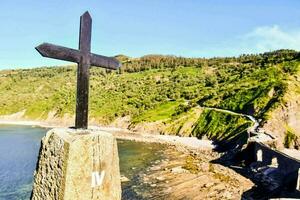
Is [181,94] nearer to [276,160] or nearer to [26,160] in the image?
[26,160]

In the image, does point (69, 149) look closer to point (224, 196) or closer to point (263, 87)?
point (224, 196)

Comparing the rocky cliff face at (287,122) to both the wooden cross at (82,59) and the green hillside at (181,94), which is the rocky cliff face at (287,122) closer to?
the green hillside at (181,94)

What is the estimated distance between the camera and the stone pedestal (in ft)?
24.3

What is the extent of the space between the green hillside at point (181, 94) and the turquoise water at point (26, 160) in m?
16.5

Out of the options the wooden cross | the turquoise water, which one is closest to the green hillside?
the turquoise water

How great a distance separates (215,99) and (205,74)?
Result: 4814cm

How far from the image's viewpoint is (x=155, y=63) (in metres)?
195

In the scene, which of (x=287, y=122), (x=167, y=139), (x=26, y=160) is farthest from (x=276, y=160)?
(x=167, y=139)

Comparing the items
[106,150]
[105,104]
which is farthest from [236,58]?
[106,150]

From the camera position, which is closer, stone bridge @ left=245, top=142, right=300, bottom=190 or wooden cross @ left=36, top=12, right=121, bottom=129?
wooden cross @ left=36, top=12, right=121, bottom=129

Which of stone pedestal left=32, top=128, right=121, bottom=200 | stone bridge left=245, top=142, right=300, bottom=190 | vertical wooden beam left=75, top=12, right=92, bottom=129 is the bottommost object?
stone bridge left=245, top=142, right=300, bottom=190

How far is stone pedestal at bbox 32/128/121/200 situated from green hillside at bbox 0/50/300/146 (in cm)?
7027

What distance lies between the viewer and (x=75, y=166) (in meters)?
7.46

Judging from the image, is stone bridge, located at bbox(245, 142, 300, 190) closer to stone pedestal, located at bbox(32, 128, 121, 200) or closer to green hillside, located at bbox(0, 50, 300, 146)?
green hillside, located at bbox(0, 50, 300, 146)
